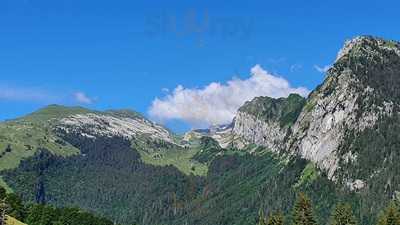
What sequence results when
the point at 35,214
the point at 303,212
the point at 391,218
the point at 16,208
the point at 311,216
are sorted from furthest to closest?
Result: the point at 35,214 < the point at 16,208 < the point at 311,216 < the point at 303,212 < the point at 391,218

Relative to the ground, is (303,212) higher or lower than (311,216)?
higher

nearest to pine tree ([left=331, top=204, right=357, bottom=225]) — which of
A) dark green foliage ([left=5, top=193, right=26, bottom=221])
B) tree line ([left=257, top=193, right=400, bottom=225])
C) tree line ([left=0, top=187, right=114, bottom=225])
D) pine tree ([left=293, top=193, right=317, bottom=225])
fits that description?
tree line ([left=257, top=193, right=400, bottom=225])

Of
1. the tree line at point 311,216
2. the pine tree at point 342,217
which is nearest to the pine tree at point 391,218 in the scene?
the tree line at point 311,216

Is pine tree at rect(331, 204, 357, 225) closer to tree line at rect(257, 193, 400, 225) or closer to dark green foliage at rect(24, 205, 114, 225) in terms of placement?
tree line at rect(257, 193, 400, 225)

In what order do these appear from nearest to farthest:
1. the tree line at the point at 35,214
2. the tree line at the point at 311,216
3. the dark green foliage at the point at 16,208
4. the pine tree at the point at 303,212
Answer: the tree line at the point at 311,216, the pine tree at the point at 303,212, the dark green foliage at the point at 16,208, the tree line at the point at 35,214

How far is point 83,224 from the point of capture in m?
199

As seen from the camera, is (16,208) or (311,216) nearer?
(311,216)

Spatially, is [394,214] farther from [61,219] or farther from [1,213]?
[61,219]

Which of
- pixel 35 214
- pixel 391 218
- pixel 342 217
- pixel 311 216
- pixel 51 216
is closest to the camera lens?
pixel 391 218

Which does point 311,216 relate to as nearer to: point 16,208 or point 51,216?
point 51,216

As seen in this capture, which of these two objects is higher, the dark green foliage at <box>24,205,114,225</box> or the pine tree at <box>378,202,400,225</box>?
the dark green foliage at <box>24,205,114,225</box>

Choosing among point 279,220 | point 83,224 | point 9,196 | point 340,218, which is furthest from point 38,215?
point 340,218

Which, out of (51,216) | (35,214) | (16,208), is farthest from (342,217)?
(16,208)

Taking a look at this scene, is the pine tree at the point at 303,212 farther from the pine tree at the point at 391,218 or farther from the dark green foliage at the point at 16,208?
the dark green foliage at the point at 16,208
